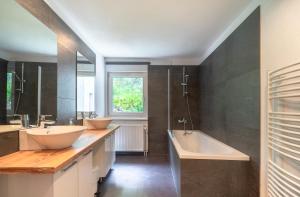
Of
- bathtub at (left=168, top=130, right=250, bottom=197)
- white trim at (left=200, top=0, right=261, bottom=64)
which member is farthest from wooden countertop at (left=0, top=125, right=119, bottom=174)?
white trim at (left=200, top=0, right=261, bottom=64)

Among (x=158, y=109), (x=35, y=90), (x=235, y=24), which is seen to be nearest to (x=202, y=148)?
(x=158, y=109)

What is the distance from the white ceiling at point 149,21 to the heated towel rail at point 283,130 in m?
1.06

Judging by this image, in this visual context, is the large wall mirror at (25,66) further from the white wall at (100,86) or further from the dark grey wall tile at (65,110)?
the white wall at (100,86)

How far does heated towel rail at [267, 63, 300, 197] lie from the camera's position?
1.36 m

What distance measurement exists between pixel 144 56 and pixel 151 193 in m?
2.87

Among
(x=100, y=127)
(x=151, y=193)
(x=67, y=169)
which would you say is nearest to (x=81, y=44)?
(x=100, y=127)

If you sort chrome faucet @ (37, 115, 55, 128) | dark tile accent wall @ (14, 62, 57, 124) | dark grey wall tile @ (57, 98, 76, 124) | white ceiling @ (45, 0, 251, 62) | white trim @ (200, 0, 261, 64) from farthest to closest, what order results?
1. dark grey wall tile @ (57, 98, 76, 124)
2. white ceiling @ (45, 0, 251, 62)
3. white trim @ (200, 0, 261, 64)
4. chrome faucet @ (37, 115, 55, 128)
5. dark tile accent wall @ (14, 62, 57, 124)

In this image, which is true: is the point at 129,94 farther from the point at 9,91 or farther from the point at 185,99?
the point at 9,91

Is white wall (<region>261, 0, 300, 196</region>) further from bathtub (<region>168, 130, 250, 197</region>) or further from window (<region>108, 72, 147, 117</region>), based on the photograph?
window (<region>108, 72, 147, 117</region>)

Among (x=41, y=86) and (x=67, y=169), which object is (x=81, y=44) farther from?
(x=67, y=169)

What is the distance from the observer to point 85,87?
3.21 meters

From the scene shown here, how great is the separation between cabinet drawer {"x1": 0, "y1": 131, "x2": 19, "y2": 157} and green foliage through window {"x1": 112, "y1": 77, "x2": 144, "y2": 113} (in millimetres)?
3220

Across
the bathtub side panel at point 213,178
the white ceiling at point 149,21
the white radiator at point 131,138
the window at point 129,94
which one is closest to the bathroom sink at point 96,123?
the white ceiling at point 149,21

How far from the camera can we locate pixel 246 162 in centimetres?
214
